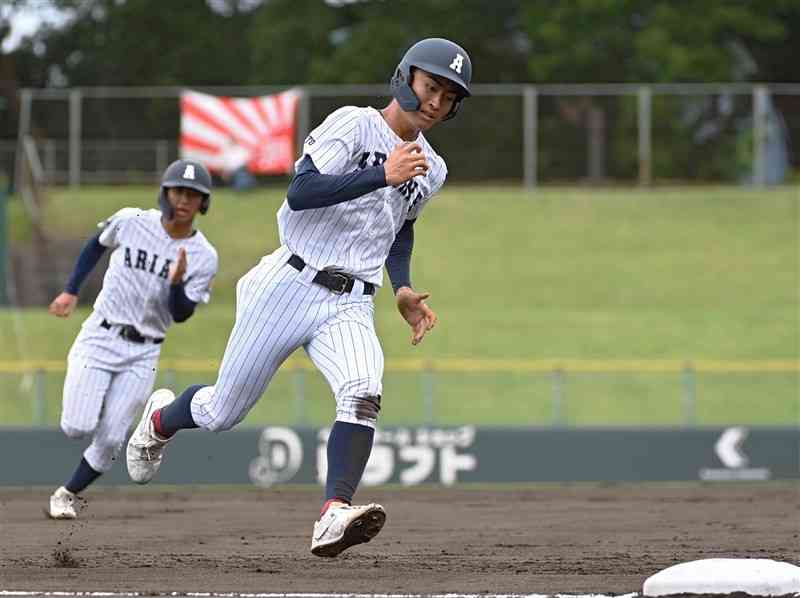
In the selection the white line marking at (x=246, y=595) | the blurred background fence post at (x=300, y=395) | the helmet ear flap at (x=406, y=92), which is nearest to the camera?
the white line marking at (x=246, y=595)

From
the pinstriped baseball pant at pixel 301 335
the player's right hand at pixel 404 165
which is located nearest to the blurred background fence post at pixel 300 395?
the pinstriped baseball pant at pixel 301 335

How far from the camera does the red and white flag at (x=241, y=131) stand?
29.8m

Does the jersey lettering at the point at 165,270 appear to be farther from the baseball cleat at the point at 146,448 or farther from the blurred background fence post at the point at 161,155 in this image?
the blurred background fence post at the point at 161,155

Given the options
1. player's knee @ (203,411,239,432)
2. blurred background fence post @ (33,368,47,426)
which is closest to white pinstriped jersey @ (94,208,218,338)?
player's knee @ (203,411,239,432)

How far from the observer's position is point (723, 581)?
20.5 feet

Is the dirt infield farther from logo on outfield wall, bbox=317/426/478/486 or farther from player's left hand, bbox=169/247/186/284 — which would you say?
logo on outfield wall, bbox=317/426/478/486

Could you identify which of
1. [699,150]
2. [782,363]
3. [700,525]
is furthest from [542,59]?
[700,525]

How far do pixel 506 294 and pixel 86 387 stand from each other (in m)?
17.7

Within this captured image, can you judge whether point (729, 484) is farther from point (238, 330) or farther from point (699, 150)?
point (699, 150)

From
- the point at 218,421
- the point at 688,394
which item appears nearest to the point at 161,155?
the point at 688,394

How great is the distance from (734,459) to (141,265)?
9.19 metres

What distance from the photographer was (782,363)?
24.0 m

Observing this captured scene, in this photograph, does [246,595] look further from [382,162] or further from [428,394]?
[428,394]

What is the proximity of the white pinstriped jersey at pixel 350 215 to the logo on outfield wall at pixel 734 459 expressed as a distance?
11.3 m
